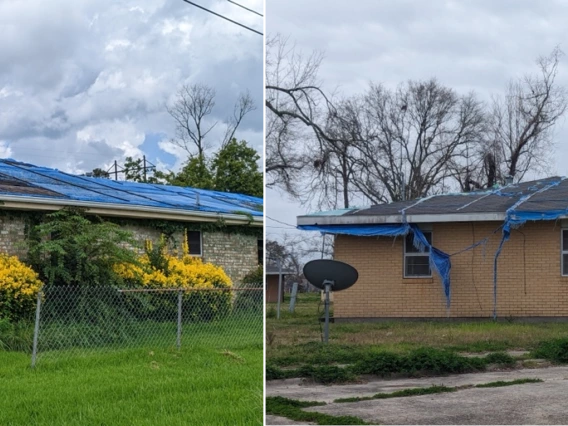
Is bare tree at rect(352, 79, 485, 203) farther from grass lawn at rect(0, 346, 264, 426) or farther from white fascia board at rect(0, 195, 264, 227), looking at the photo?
white fascia board at rect(0, 195, 264, 227)

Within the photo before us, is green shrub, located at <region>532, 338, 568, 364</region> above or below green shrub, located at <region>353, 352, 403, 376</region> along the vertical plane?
above

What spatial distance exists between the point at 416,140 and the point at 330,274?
1.51 ft

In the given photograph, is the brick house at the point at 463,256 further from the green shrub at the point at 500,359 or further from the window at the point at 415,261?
the green shrub at the point at 500,359

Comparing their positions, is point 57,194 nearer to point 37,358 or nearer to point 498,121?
point 37,358

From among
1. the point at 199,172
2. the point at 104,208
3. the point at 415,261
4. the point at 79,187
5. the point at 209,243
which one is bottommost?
the point at 415,261

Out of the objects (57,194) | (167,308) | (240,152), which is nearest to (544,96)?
(240,152)

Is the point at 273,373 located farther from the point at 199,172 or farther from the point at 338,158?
the point at 199,172

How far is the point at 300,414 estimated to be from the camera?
270 cm

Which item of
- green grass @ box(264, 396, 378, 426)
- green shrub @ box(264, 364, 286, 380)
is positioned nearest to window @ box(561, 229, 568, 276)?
green grass @ box(264, 396, 378, 426)

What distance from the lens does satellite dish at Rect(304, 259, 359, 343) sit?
98.7 inches

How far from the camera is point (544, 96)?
3.56 m

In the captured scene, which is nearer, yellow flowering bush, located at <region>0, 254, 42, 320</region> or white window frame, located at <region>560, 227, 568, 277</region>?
white window frame, located at <region>560, 227, 568, 277</region>

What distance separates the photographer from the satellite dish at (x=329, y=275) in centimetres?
251

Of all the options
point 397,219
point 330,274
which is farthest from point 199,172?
point 330,274
